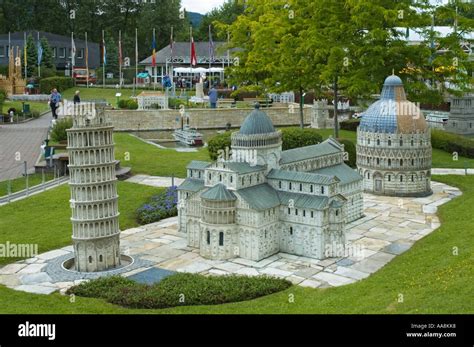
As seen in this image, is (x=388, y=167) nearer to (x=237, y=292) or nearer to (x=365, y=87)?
(x=365, y=87)

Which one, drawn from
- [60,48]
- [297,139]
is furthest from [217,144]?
[60,48]

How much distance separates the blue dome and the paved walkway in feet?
93.3

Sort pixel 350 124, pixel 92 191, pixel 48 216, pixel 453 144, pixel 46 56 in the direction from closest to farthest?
1. pixel 92 191
2. pixel 48 216
3. pixel 453 144
4. pixel 350 124
5. pixel 46 56

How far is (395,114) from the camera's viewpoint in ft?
152

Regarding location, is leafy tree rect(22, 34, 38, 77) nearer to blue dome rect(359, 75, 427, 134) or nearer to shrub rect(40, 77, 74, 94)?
shrub rect(40, 77, 74, 94)

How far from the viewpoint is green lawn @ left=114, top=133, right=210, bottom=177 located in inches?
2089

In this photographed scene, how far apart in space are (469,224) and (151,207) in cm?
2011

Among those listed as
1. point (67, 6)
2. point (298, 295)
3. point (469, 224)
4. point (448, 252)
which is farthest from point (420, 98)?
point (67, 6)

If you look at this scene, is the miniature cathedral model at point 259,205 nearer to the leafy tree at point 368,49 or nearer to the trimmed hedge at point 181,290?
the trimmed hedge at point 181,290

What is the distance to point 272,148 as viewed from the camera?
116ft

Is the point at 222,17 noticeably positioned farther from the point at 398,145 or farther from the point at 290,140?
the point at 398,145

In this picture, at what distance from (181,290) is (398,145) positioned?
84.3 feet

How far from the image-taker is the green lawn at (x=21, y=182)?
147 feet

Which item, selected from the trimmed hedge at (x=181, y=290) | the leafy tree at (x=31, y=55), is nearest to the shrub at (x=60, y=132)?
the trimmed hedge at (x=181, y=290)
